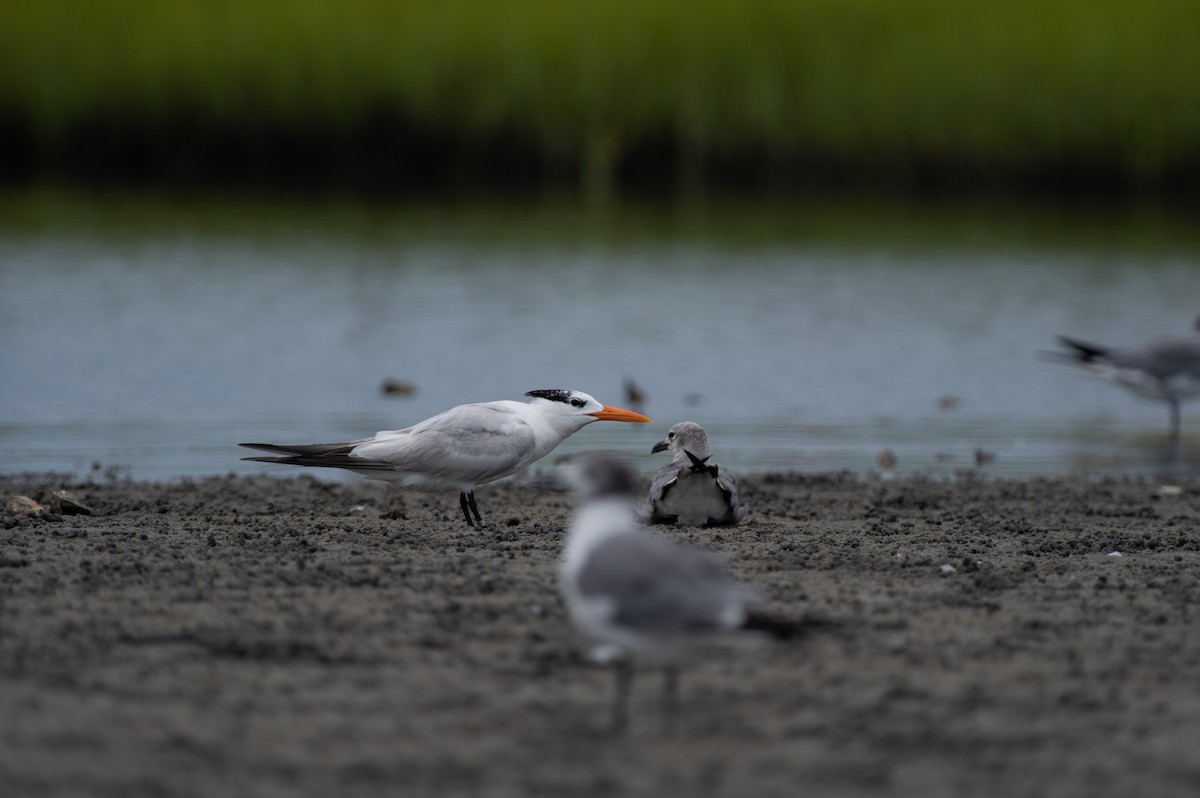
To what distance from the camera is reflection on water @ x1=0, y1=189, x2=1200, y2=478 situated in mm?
10039

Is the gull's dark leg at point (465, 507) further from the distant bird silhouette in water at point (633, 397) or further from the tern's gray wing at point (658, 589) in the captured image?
the distant bird silhouette in water at point (633, 397)

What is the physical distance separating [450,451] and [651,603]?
307cm

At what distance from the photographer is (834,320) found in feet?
47.8

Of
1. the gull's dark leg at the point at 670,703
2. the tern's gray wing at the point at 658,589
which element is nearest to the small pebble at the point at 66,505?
the tern's gray wing at the point at 658,589

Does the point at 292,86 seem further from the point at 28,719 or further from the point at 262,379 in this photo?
the point at 28,719

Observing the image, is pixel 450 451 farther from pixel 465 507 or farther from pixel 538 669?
pixel 538 669

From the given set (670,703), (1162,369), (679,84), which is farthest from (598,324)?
(670,703)

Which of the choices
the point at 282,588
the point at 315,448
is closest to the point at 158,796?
the point at 282,588

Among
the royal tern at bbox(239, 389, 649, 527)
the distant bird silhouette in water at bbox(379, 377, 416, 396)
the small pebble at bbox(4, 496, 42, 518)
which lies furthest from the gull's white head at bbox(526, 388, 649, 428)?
the distant bird silhouette in water at bbox(379, 377, 416, 396)

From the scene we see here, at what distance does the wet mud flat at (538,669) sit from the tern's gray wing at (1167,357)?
417 centimetres

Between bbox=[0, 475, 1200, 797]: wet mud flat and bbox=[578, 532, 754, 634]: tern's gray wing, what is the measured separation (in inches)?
12.5

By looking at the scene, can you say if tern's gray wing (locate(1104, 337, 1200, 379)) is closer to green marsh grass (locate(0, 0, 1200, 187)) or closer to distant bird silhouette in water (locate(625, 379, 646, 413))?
distant bird silhouette in water (locate(625, 379, 646, 413))

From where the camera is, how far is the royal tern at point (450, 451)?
22.3 feet

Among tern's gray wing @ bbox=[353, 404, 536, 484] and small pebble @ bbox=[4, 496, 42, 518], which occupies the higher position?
tern's gray wing @ bbox=[353, 404, 536, 484]
